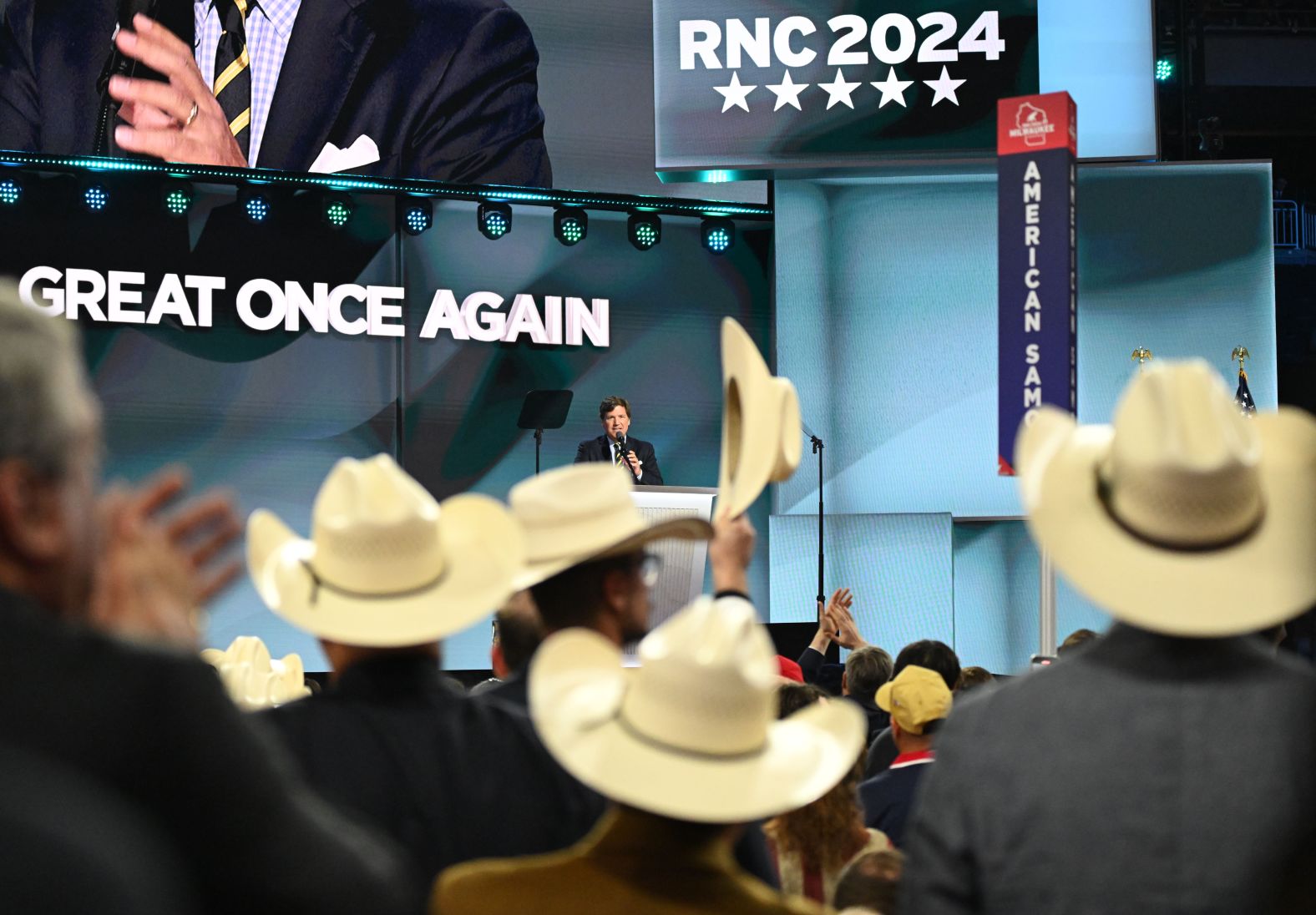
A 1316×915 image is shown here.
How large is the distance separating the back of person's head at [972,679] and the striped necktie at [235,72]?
7.24 meters

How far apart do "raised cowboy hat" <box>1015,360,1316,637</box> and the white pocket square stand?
952 centimetres

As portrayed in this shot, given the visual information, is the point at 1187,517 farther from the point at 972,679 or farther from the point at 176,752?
the point at 972,679

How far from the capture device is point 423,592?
2.22m

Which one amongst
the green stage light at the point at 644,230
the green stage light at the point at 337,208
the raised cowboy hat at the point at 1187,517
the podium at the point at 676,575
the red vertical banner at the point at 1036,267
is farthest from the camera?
the green stage light at the point at 644,230

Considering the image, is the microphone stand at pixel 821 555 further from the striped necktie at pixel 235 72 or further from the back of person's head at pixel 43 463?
the back of person's head at pixel 43 463

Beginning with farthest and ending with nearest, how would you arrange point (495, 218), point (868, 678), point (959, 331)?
point (959, 331) → point (495, 218) → point (868, 678)

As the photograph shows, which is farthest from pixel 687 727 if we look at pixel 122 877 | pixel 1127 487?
pixel 122 877

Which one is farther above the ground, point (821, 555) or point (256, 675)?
point (256, 675)

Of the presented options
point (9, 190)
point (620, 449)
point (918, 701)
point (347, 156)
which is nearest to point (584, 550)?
point (918, 701)

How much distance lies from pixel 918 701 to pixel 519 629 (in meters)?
1.54

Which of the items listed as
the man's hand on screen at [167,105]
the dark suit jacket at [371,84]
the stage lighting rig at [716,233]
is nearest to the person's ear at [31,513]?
the man's hand on screen at [167,105]

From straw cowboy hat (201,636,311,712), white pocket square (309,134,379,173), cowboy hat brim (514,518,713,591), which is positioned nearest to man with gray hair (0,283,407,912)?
cowboy hat brim (514,518,713,591)

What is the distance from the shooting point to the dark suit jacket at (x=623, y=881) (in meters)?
1.68

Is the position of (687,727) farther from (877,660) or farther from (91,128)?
(91,128)
